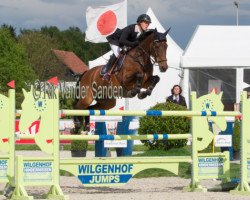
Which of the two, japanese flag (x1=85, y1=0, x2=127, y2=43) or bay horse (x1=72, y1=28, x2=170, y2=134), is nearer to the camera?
bay horse (x1=72, y1=28, x2=170, y2=134)

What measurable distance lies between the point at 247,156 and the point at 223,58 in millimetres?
9449

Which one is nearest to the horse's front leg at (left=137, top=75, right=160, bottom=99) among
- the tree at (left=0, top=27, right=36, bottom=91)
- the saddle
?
the saddle

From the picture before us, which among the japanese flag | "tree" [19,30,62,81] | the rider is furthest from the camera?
"tree" [19,30,62,81]

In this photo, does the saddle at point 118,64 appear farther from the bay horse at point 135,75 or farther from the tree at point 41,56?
the tree at point 41,56

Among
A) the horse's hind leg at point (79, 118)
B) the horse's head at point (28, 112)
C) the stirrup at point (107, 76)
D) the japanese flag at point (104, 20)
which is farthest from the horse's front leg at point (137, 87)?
the japanese flag at point (104, 20)

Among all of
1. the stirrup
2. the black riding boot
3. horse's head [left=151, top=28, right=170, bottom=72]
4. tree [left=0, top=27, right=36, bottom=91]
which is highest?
tree [left=0, top=27, right=36, bottom=91]

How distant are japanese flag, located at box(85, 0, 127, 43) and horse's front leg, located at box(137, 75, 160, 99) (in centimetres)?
768

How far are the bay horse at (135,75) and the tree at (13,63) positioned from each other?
42.2 m

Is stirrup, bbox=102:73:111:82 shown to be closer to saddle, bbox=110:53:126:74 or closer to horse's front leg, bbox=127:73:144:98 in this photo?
saddle, bbox=110:53:126:74

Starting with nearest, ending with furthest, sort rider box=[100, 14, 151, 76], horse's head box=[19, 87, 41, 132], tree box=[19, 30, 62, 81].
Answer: horse's head box=[19, 87, 41, 132] < rider box=[100, 14, 151, 76] < tree box=[19, 30, 62, 81]

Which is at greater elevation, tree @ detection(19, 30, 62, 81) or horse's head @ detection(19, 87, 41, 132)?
tree @ detection(19, 30, 62, 81)

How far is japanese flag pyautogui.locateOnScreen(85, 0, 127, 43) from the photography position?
17469 mm

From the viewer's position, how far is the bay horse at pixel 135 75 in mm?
9602

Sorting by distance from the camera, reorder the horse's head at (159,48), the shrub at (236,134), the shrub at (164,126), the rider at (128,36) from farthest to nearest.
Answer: the shrub at (236,134)
the shrub at (164,126)
the rider at (128,36)
the horse's head at (159,48)
